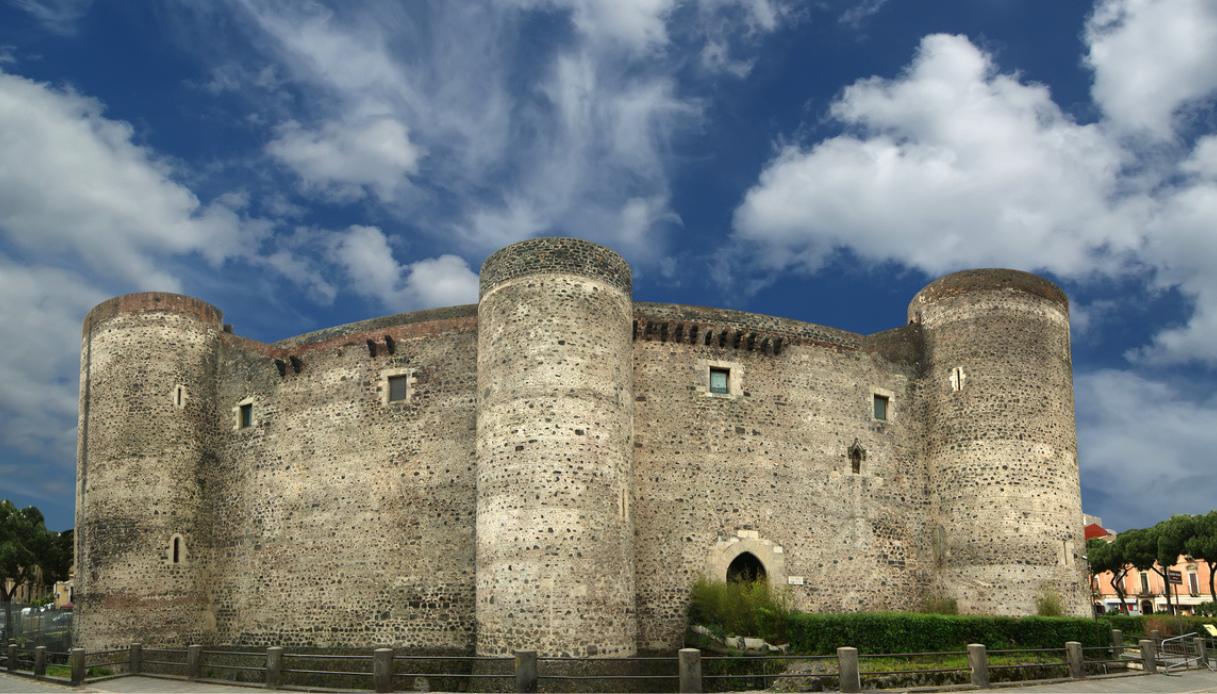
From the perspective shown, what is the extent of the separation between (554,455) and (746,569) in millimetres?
6981

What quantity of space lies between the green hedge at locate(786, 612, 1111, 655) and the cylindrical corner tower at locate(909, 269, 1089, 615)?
6.59ft

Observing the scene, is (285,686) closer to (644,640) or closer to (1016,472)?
(644,640)

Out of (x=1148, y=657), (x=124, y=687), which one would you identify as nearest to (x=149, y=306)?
(x=124, y=687)

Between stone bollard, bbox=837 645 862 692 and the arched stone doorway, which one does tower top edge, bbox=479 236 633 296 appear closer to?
the arched stone doorway

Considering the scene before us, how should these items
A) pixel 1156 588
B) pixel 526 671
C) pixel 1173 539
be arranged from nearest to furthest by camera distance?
pixel 526 671
pixel 1173 539
pixel 1156 588

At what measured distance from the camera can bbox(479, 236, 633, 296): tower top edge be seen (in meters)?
23.0

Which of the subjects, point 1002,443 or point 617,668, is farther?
point 1002,443

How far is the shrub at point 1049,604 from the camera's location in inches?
1022

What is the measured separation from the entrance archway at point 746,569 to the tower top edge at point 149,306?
16147 millimetres

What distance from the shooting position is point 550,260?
23.0 metres

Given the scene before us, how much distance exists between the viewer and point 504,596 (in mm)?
21203

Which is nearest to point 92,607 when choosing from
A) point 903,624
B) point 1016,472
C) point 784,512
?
point 784,512

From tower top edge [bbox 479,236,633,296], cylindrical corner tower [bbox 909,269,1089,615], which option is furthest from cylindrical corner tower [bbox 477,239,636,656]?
cylindrical corner tower [bbox 909,269,1089,615]

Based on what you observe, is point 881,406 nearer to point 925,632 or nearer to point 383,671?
point 925,632
